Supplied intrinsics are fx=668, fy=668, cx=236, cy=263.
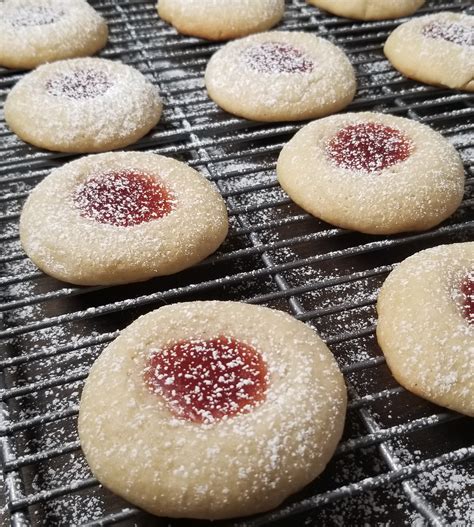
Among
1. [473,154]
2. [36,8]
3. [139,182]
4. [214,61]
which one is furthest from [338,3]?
[139,182]

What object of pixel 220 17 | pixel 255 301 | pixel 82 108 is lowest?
pixel 255 301

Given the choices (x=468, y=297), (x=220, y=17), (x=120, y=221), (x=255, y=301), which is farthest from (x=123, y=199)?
(x=220, y=17)

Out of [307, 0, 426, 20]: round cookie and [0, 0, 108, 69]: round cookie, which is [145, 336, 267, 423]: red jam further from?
[307, 0, 426, 20]: round cookie

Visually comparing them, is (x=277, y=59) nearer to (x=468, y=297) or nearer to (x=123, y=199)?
(x=123, y=199)

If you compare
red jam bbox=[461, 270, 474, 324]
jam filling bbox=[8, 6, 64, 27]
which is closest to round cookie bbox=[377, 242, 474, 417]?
red jam bbox=[461, 270, 474, 324]

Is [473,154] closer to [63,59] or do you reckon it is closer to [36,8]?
[63,59]

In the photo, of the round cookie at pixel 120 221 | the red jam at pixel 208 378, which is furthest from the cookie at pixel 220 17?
the red jam at pixel 208 378

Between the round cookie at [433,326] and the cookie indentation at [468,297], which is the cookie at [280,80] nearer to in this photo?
the round cookie at [433,326]
